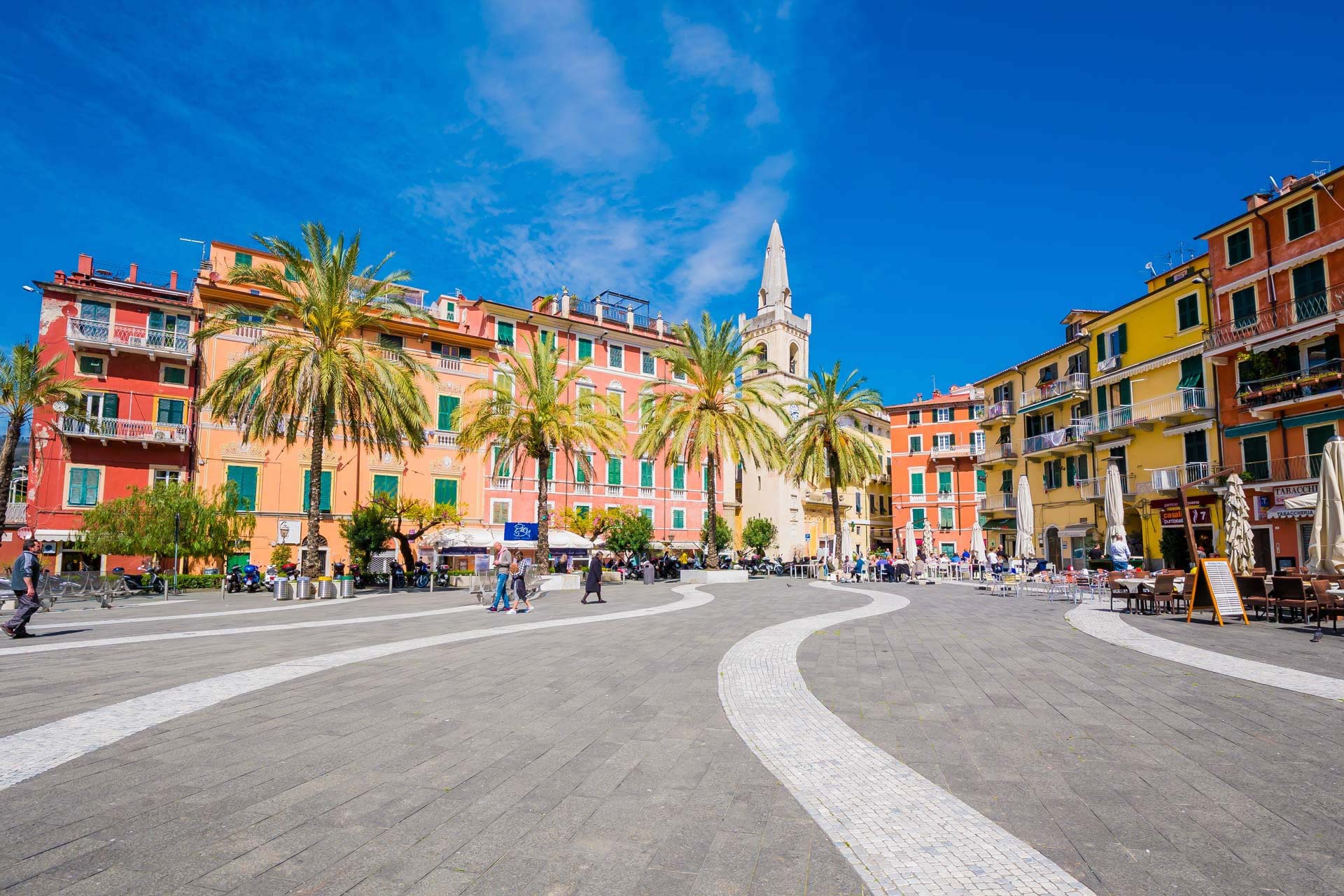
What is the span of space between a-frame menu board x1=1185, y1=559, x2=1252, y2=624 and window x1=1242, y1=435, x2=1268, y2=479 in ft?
58.9

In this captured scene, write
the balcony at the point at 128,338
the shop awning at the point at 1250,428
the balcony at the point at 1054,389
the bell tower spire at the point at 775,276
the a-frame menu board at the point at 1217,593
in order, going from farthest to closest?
the bell tower spire at the point at 775,276, the balcony at the point at 1054,389, the balcony at the point at 128,338, the shop awning at the point at 1250,428, the a-frame menu board at the point at 1217,593

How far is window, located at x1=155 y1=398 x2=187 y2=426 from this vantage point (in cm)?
3481

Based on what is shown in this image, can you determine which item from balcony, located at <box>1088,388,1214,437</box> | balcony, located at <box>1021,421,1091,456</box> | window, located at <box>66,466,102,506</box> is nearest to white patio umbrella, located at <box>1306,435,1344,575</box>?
balcony, located at <box>1088,388,1214,437</box>

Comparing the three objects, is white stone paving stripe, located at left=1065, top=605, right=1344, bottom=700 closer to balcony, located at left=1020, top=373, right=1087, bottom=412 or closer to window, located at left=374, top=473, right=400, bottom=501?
balcony, located at left=1020, top=373, right=1087, bottom=412

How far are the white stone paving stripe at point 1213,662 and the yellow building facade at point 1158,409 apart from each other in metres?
21.8

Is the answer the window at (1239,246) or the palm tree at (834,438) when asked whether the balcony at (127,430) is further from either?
the window at (1239,246)

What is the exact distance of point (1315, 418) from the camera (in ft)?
88.4

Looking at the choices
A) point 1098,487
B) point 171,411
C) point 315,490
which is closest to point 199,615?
point 315,490

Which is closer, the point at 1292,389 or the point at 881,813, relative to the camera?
the point at 881,813

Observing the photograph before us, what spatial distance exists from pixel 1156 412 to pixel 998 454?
46.7ft

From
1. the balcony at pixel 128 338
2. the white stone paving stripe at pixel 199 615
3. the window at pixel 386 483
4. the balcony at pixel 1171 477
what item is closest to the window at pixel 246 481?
the window at pixel 386 483

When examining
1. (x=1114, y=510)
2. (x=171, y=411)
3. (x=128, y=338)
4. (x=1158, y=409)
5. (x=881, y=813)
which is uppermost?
(x=128, y=338)

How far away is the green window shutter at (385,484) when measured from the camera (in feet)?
126

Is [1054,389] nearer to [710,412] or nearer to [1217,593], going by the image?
[710,412]
